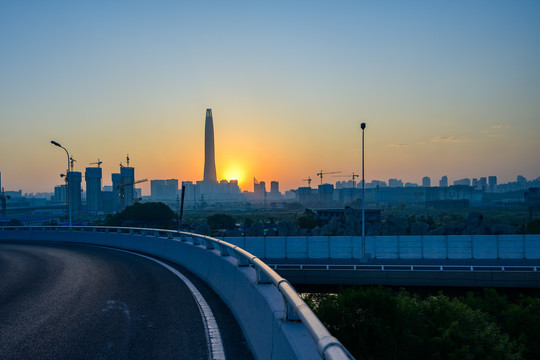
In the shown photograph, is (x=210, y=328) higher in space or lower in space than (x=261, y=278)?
lower

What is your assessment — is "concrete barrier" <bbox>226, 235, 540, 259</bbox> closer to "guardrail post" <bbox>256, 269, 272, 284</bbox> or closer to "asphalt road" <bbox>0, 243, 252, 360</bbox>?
"asphalt road" <bbox>0, 243, 252, 360</bbox>

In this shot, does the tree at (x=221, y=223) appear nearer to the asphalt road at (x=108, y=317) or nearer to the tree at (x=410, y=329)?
the tree at (x=410, y=329)

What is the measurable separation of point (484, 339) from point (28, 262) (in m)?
21.1

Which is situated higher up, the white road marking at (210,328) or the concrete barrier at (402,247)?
the white road marking at (210,328)

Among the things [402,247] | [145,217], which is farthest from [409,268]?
[145,217]

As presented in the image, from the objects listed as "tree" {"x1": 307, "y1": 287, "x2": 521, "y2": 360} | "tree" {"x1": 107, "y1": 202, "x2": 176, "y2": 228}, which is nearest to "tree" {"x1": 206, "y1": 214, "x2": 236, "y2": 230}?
"tree" {"x1": 107, "y1": 202, "x2": 176, "y2": 228}

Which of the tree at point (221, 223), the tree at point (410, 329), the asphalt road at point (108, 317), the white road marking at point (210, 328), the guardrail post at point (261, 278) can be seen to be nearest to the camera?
the white road marking at point (210, 328)

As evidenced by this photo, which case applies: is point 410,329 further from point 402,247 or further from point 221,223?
point 221,223

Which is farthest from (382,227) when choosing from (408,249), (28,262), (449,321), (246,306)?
(246,306)

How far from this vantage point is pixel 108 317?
791 cm

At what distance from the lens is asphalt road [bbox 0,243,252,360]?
240 inches

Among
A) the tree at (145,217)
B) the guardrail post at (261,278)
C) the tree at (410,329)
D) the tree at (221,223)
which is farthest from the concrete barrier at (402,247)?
the tree at (221,223)

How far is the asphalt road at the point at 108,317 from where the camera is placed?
6090mm

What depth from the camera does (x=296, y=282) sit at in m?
41.7
